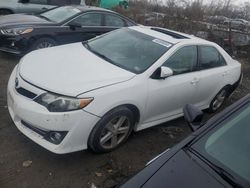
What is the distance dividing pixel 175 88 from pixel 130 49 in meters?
0.90

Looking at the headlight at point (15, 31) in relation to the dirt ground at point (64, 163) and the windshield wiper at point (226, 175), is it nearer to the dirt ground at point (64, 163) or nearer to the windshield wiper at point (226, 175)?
the dirt ground at point (64, 163)

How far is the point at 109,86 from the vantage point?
4.15m

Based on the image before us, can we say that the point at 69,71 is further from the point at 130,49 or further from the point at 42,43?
the point at 42,43

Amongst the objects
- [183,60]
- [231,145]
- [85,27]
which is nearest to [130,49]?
[183,60]

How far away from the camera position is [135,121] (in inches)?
184

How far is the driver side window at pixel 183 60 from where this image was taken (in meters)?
5.00

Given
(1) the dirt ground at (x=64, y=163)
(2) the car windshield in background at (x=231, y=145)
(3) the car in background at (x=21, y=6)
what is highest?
(2) the car windshield in background at (x=231, y=145)

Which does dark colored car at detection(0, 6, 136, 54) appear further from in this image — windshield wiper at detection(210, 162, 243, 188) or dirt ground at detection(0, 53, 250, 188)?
windshield wiper at detection(210, 162, 243, 188)

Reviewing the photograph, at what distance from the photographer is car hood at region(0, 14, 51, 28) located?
7538 millimetres

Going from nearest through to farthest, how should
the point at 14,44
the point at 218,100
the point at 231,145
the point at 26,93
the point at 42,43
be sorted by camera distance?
the point at 231,145 → the point at 26,93 → the point at 218,100 → the point at 14,44 → the point at 42,43

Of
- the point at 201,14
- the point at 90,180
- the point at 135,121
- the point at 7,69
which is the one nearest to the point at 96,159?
the point at 90,180

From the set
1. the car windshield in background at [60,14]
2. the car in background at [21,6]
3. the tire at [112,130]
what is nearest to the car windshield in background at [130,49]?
the tire at [112,130]

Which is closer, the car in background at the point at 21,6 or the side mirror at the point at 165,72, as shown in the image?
the side mirror at the point at 165,72

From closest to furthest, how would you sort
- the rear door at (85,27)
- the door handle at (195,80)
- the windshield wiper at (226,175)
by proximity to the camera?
the windshield wiper at (226,175)
the door handle at (195,80)
the rear door at (85,27)
